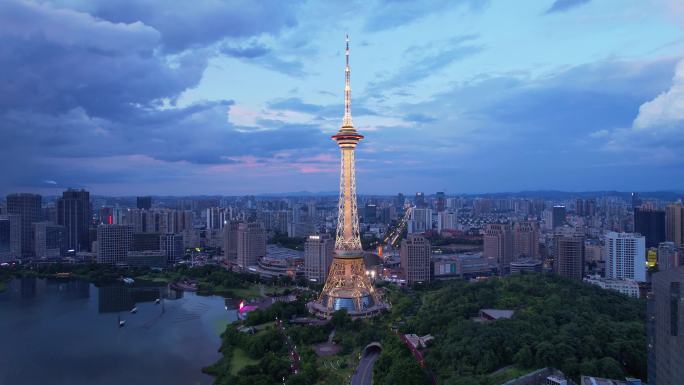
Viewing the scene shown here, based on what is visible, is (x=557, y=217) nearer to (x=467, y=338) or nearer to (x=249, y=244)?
(x=249, y=244)

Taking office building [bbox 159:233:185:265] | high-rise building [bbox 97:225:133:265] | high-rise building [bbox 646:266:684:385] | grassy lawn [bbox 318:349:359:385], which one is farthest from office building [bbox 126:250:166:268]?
high-rise building [bbox 646:266:684:385]

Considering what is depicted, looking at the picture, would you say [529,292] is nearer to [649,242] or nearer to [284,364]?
[284,364]

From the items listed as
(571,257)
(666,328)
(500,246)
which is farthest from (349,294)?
(500,246)

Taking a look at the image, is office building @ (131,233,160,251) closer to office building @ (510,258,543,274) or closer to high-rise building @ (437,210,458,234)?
office building @ (510,258,543,274)

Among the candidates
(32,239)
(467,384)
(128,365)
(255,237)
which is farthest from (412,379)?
(32,239)

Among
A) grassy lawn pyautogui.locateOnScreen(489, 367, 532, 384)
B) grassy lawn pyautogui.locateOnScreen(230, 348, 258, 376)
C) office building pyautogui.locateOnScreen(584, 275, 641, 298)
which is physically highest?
grassy lawn pyautogui.locateOnScreen(489, 367, 532, 384)
